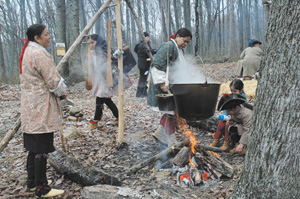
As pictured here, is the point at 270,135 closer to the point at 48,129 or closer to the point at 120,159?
the point at 48,129

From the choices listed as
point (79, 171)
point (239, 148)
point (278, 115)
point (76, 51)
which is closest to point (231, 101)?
point (239, 148)

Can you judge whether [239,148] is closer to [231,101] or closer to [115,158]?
[231,101]

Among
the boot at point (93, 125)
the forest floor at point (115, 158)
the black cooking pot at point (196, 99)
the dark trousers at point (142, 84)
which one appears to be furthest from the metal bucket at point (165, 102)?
the dark trousers at point (142, 84)

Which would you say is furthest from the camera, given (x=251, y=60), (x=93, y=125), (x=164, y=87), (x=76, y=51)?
(x=76, y=51)

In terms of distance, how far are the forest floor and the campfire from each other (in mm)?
99

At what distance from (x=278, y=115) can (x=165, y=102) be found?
6.42 ft

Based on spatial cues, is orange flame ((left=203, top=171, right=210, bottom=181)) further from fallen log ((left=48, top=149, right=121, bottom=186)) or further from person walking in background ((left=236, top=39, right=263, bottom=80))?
person walking in background ((left=236, top=39, right=263, bottom=80))

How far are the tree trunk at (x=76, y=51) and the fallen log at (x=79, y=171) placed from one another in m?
9.89

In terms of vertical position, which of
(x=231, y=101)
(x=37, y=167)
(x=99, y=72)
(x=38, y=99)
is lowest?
(x=37, y=167)

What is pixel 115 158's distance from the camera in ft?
14.3

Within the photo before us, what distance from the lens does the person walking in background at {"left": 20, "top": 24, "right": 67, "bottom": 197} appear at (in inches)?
116

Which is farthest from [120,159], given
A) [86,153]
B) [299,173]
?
[299,173]

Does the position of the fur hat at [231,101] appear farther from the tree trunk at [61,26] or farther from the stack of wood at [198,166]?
the tree trunk at [61,26]

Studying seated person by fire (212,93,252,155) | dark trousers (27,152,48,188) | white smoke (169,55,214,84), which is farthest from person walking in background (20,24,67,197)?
seated person by fire (212,93,252,155)
